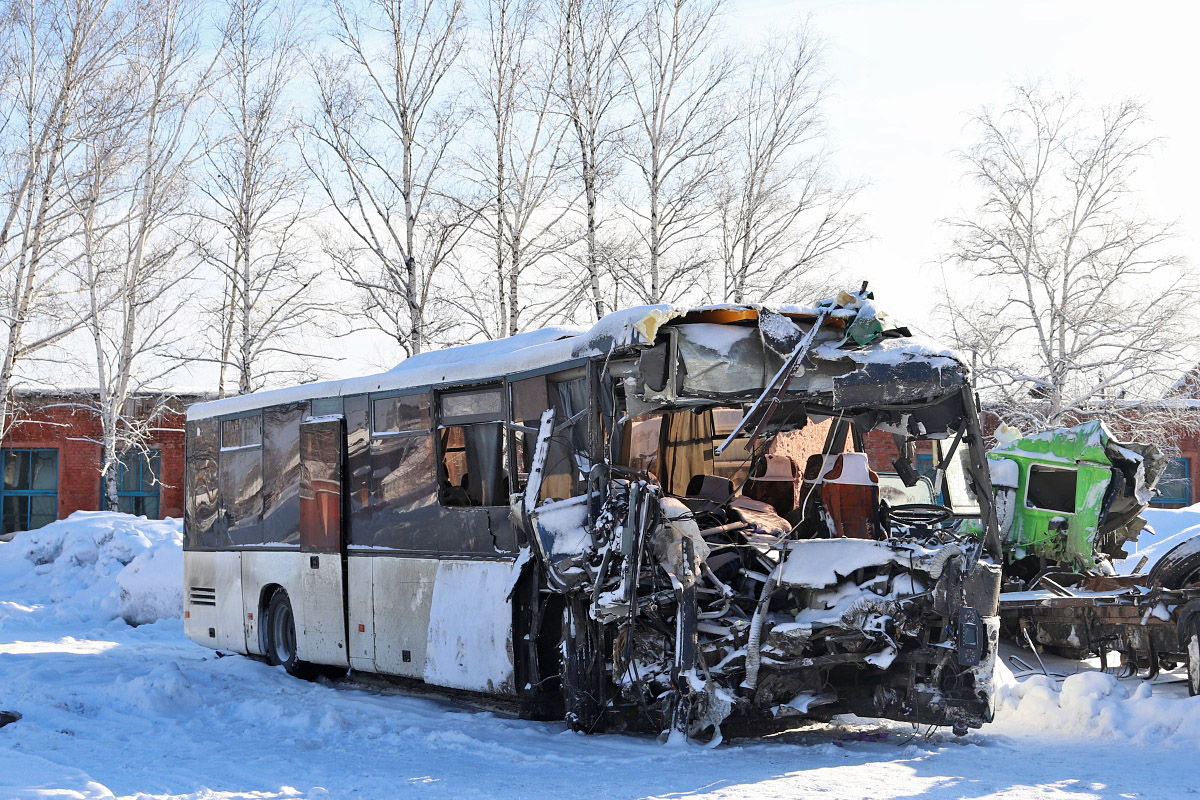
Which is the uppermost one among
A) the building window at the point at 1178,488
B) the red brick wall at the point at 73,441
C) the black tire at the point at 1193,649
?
the red brick wall at the point at 73,441

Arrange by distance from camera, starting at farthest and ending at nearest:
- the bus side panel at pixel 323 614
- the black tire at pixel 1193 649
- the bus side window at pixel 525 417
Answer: the bus side panel at pixel 323 614 < the bus side window at pixel 525 417 < the black tire at pixel 1193 649

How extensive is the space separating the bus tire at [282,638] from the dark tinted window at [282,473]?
0.72 meters

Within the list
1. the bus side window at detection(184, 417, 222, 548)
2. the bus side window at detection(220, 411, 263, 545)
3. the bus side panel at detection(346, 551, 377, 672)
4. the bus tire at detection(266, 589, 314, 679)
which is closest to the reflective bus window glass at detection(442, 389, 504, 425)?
the bus side panel at detection(346, 551, 377, 672)

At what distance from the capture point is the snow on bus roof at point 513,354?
315 inches

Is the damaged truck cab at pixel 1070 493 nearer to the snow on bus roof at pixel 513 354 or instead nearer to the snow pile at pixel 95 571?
the snow on bus roof at pixel 513 354

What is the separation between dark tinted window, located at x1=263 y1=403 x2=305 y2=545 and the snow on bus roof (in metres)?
0.18

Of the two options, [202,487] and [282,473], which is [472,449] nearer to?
[282,473]

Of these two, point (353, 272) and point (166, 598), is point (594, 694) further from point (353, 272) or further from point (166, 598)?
point (353, 272)

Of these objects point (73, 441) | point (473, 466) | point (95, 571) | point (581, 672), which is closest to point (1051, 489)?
point (581, 672)

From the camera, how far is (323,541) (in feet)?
39.9

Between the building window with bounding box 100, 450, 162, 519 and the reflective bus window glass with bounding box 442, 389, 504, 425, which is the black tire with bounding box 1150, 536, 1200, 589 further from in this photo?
the building window with bounding box 100, 450, 162, 519

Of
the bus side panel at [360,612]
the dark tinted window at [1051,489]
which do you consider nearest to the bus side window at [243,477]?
the bus side panel at [360,612]

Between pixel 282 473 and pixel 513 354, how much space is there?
452 cm

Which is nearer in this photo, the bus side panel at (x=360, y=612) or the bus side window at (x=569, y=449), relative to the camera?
the bus side window at (x=569, y=449)
